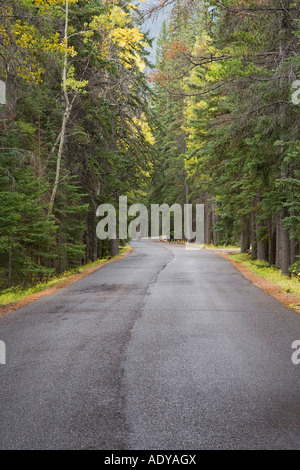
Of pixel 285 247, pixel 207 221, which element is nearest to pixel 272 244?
pixel 285 247

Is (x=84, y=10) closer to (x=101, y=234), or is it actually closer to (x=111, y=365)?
(x=101, y=234)

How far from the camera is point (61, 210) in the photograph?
16266 millimetres

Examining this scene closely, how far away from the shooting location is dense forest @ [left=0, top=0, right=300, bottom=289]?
395 inches

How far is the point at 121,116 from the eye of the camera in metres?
22.8

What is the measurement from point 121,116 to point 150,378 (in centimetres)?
1998

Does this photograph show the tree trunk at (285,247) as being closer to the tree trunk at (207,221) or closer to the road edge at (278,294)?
the road edge at (278,294)

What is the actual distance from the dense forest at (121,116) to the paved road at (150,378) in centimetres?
441

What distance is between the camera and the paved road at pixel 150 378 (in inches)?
133

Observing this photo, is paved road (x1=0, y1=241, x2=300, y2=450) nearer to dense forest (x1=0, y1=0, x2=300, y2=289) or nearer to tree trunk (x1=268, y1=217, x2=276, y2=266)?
dense forest (x1=0, y1=0, x2=300, y2=289)

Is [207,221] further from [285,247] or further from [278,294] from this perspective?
[278,294]

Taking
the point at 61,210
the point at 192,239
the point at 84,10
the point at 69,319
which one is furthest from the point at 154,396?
the point at 192,239

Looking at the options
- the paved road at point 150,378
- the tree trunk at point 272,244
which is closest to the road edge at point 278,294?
the paved road at point 150,378

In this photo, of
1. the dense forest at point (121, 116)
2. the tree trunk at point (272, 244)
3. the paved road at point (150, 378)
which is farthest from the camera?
the tree trunk at point (272, 244)

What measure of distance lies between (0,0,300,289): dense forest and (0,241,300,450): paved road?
14.5 feet
